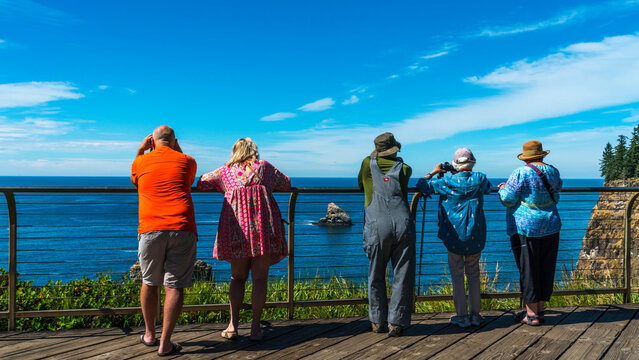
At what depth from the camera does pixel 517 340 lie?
3.72 metres

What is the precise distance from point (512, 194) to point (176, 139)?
2889mm

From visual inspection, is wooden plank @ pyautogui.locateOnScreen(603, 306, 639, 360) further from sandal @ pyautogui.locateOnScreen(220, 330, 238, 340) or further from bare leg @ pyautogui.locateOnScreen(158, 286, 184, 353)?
bare leg @ pyautogui.locateOnScreen(158, 286, 184, 353)

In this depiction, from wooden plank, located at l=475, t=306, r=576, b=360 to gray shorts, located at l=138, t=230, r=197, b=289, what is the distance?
227 cm

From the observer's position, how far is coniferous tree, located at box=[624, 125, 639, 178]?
45.8m

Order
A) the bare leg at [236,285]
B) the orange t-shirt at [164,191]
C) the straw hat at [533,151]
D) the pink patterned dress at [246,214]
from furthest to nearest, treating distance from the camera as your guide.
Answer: the straw hat at [533,151]
the bare leg at [236,285]
the pink patterned dress at [246,214]
the orange t-shirt at [164,191]

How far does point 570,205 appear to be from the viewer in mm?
98625

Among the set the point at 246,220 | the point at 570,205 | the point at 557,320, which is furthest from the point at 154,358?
the point at 570,205

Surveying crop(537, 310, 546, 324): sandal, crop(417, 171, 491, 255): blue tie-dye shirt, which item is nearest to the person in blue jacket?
crop(417, 171, 491, 255): blue tie-dye shirt

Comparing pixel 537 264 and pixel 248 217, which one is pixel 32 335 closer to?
pixel 248 217

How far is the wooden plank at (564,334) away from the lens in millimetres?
3438

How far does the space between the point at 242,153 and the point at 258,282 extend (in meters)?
1.04

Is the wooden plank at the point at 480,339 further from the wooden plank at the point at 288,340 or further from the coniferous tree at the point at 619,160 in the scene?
the coniferous tree at the point at 619,160

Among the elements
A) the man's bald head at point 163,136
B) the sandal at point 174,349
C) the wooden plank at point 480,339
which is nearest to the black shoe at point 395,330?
the wooden plank at point 480,339

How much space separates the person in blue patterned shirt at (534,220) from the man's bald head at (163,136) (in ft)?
9.34
